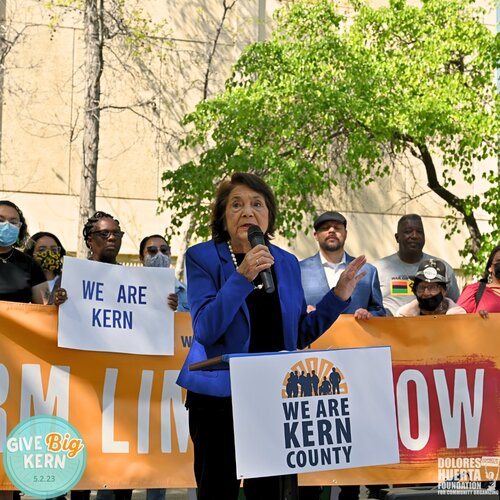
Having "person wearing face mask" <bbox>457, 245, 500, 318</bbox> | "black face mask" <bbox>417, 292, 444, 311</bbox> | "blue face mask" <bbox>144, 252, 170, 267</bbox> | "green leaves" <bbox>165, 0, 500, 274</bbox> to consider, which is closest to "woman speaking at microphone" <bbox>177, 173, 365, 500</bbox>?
"black face mask" <bbox>417, 292, 444, 311</bbox>

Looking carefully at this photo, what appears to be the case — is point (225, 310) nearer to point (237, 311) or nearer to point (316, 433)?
point (237, 311)

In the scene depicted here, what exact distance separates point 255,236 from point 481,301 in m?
3.90

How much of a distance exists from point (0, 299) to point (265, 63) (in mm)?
8576

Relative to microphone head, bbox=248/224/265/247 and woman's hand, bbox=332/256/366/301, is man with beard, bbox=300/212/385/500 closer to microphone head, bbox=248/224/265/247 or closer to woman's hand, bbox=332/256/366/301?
woman's hand, bbox=332/256/366/301

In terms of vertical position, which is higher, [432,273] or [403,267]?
[403,267]

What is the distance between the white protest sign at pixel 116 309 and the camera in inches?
279

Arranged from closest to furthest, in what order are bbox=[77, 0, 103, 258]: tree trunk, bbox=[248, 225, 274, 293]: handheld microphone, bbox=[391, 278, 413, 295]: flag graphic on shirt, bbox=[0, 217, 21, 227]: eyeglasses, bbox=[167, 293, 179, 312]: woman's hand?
bbox=[248, 225, 274, 293]: handheld microphone < bbox=[0, 217, 21, 227]: eyeglasses < bbox=[167, 293, 179, 312]: woman's hand < bbox=[391, 278, 413, 295]: flag graphic on shirt < bbox=[77, 0, 103, 258]: tree trunk

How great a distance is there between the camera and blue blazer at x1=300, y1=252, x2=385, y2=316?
25.7ft

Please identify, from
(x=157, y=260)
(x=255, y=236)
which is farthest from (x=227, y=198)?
(x=157, y=260)

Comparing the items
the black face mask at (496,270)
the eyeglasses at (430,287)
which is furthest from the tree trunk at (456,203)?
the eyeglasses at (430,287)

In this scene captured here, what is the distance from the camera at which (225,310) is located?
4266mm

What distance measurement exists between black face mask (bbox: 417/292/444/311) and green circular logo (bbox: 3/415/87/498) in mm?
2582

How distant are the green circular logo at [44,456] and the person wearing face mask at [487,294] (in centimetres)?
301

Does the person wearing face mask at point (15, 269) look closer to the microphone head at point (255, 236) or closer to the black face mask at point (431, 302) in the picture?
the black face mask at point (431, 302)
